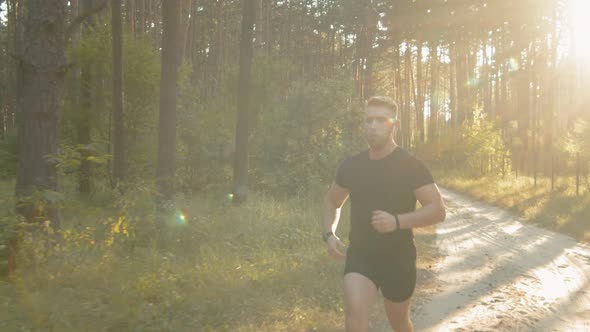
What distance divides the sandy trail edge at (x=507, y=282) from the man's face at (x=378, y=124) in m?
3.55

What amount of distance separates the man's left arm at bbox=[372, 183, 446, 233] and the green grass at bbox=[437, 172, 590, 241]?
11.8 meters

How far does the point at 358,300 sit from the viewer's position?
396 centimetres

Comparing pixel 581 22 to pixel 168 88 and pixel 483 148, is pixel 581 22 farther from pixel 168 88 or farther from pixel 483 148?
pixel 168 88

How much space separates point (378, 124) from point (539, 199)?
19.0 metres

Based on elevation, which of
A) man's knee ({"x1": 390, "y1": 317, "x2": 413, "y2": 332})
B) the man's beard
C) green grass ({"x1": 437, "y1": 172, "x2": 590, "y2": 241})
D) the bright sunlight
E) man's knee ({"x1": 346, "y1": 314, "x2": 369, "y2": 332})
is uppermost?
the bright sunlight

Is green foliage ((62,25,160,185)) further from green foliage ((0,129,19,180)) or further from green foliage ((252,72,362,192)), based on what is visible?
Answer: green foliage ((0,129,19,180))

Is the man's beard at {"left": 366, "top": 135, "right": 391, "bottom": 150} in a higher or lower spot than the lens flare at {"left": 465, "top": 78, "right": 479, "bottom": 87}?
lower

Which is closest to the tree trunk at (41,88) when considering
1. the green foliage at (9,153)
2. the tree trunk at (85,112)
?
the tree trunk at (85,112)

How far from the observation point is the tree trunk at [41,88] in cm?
777

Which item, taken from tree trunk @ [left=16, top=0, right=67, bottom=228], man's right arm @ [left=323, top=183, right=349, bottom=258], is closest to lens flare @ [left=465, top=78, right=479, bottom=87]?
tree trunk @ [left=16, top=0, right=67, bottom=228]

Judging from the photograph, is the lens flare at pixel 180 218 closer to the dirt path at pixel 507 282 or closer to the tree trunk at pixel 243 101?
the dirt path at pixel 507 282

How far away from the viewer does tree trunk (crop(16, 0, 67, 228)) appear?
7.77 m

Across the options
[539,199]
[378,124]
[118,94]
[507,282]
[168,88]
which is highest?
[118,94]

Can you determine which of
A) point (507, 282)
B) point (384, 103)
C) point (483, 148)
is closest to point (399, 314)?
point (384, 103)
